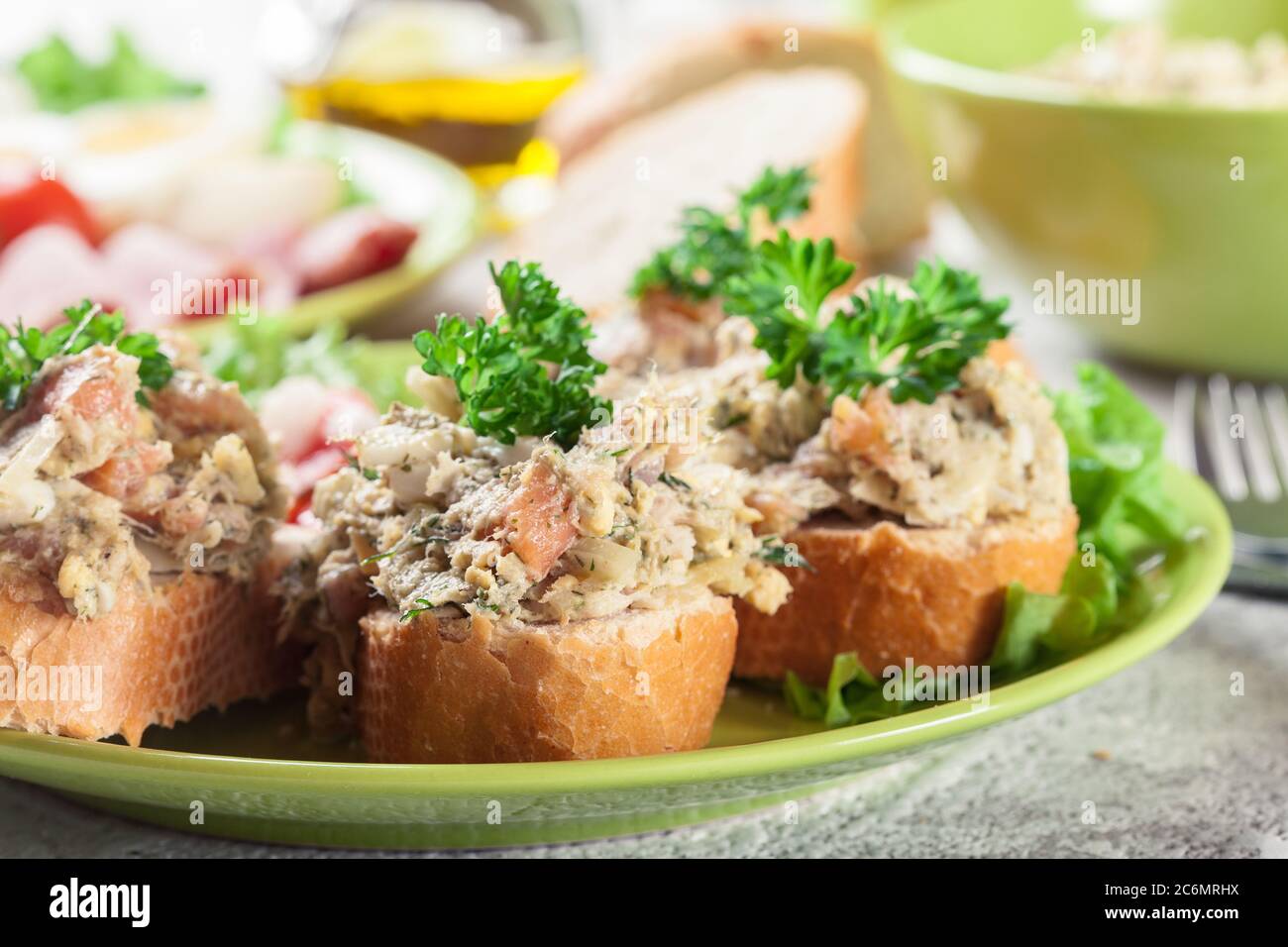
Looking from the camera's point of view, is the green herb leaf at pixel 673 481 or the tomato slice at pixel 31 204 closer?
the green herb leaf at pixel 673 481

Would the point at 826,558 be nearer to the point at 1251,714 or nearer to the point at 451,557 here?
the point at 451,557

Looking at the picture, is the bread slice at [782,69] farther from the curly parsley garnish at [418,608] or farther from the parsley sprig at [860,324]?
the curly parsley garnish at [418,608]

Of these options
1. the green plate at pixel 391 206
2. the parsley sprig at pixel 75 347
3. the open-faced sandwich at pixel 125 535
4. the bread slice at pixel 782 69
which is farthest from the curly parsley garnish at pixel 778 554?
the bread slice at pixel 782 69

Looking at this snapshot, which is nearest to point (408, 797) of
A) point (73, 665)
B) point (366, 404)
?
point (73, 665)

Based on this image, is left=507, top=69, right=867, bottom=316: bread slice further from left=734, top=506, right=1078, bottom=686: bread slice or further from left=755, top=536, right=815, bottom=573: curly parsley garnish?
left=755, top=536, right=815, bottom=573: curly parsley garnish

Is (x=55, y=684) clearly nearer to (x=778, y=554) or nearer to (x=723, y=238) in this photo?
(x=778, y=554)

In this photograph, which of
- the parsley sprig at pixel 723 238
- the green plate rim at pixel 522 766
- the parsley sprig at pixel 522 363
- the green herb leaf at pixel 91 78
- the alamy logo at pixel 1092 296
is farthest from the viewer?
the green herb leaf at pixel 91 78
